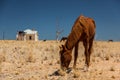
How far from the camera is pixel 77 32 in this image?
41.4ft

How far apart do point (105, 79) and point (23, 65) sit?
19.4ft

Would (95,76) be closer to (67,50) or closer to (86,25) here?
(67,50)

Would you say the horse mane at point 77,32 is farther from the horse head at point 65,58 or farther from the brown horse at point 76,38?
the horse head at point 65,58

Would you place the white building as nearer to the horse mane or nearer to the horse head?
the horse mane

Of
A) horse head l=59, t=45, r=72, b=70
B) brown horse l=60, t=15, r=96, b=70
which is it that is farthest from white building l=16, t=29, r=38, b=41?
horse head l=59, t=45, r=72, b=70

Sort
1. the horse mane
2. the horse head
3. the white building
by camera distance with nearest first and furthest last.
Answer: the horse head
the horse mane
the white building

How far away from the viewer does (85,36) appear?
42.6 ft

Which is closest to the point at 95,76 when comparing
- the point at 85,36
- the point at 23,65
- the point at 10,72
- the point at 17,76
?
the point at 85,36

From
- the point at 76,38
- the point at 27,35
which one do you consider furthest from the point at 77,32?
the point at 27,35

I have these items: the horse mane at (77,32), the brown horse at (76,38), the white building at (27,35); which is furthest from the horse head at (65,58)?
the white building at (27,35)

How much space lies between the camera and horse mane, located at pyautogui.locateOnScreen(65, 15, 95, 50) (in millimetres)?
12398

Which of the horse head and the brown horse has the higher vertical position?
the brown horse

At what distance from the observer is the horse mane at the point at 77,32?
40.7 ft

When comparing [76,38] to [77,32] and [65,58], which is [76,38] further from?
[65,58]
